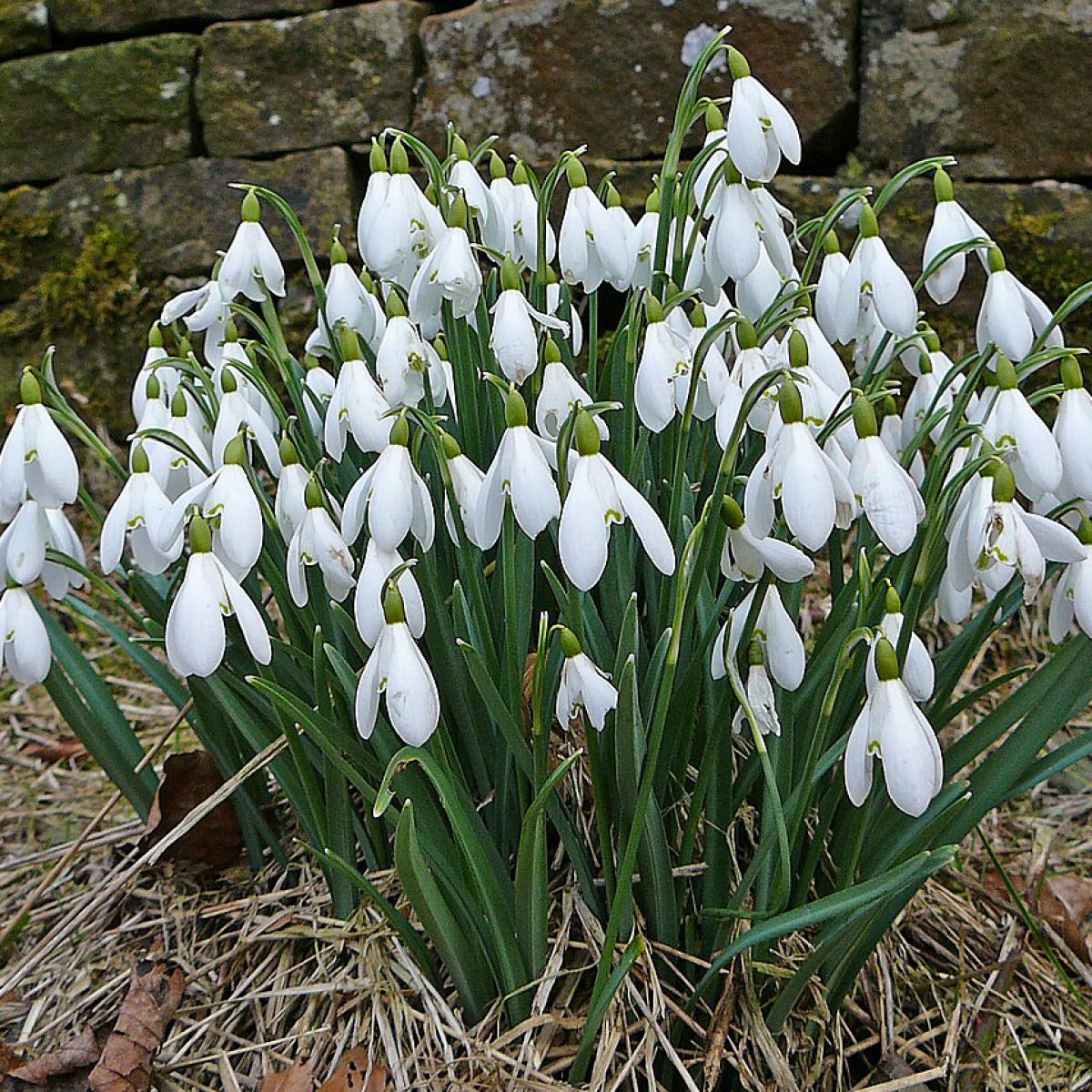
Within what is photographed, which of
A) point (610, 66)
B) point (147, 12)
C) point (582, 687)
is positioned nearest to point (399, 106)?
point (610, 66)

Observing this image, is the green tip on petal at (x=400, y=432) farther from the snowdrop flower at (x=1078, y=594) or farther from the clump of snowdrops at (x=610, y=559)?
the snowdrop flower at (x=1078, y=594)

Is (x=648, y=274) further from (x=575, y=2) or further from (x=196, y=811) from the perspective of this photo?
(x=575, y=2)

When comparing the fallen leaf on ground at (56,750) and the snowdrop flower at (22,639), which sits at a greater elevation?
the snowdrop flower at (22,639)

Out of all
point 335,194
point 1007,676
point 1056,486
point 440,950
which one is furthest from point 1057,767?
point 335,194

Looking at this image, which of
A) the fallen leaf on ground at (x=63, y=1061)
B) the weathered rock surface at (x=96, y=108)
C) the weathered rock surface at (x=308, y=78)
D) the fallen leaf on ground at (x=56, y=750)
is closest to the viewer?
the fallen leaf on ground at (x=63, y=1061)

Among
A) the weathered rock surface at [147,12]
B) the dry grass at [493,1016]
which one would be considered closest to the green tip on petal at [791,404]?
the dry grass at [493,1016]

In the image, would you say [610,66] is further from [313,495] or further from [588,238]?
[313,495]
